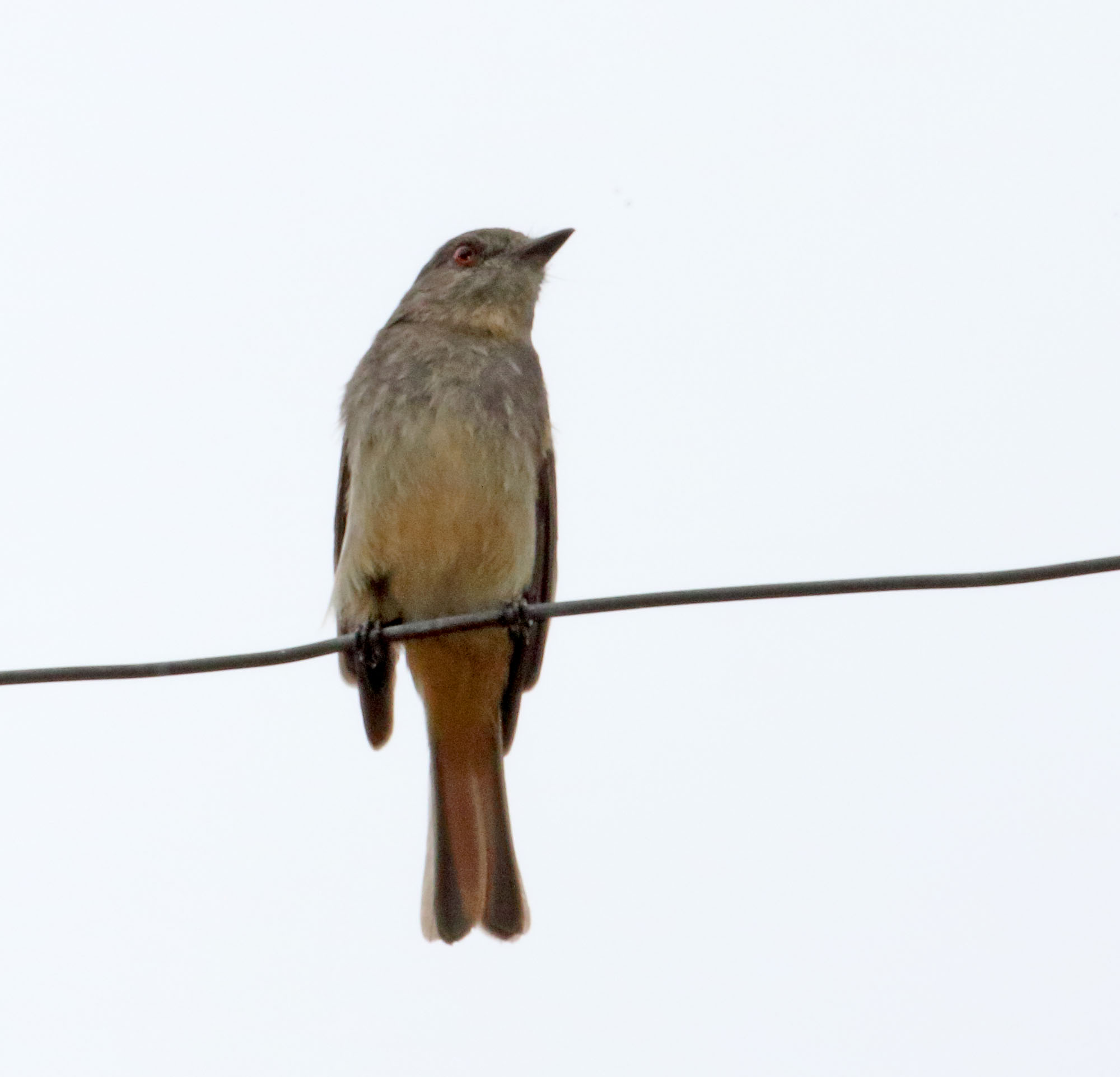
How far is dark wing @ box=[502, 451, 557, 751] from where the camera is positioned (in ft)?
20.7

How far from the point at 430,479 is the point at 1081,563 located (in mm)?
2971

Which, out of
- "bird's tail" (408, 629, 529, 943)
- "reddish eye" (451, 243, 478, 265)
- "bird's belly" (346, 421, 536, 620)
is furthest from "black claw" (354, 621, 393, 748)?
"reddish eye" (451, 243, 478, 265)

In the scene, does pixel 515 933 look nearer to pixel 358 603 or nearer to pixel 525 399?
pixel 358 603

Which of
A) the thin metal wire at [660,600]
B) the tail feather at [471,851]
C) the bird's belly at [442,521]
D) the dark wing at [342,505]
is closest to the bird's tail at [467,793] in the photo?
the tail feather at [471,851]

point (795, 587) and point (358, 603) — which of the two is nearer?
point (795, 587)

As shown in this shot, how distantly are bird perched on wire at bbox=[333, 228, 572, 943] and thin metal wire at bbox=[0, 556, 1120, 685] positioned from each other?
165 cm

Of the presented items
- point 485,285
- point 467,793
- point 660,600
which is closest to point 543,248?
point 485,285

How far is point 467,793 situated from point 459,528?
1219 mm

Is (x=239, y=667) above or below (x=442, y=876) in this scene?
above

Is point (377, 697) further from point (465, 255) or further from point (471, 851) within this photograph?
point (465, 255)

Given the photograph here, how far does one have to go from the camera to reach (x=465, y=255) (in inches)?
272

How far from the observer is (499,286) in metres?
6.74

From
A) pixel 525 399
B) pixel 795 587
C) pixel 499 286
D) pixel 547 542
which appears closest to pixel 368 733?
pixel 547 542

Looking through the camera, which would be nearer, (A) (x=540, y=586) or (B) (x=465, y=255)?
(A) (x=540, y=586)
